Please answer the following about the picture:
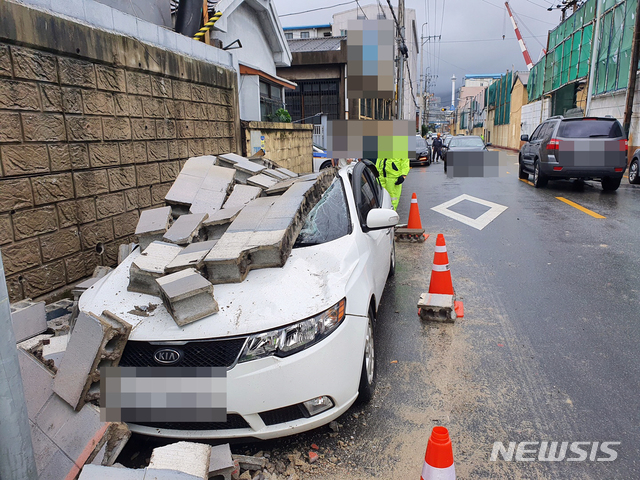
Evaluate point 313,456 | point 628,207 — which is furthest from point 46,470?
point 628,207

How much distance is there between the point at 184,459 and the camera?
2348mm

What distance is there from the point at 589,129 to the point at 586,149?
55 centimetres

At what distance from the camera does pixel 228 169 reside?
199 inches

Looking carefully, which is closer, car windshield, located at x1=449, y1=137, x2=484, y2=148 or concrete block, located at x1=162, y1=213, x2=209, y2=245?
concrete block, located at x1=162, y1=213, x2=209, y2=245

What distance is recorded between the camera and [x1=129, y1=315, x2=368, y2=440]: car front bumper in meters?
2.60

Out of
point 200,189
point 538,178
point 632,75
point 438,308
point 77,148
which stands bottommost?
point 438,308

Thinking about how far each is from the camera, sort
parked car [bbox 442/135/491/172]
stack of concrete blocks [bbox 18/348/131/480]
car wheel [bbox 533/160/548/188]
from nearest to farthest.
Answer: stack of concrete blocks [bbox 18/348/131/480], car wheel [bbox 533/160/548/188], parked car [bbox 442/135/491/172]

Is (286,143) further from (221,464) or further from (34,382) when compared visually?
(221,464)

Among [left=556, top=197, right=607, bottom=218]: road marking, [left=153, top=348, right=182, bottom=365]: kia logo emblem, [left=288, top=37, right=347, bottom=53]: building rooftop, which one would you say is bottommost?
[left=556, top=197, right=607, bottom=218]: road marking

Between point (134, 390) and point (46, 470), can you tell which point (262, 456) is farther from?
point (46, 470)

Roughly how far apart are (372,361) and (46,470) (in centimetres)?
210

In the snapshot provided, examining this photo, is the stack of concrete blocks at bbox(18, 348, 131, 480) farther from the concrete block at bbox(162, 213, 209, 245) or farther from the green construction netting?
the green construction netting

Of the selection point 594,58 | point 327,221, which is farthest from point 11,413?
point 594,58

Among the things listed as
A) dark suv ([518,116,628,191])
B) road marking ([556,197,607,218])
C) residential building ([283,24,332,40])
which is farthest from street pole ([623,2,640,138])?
residential building ([283,24,332,40])
